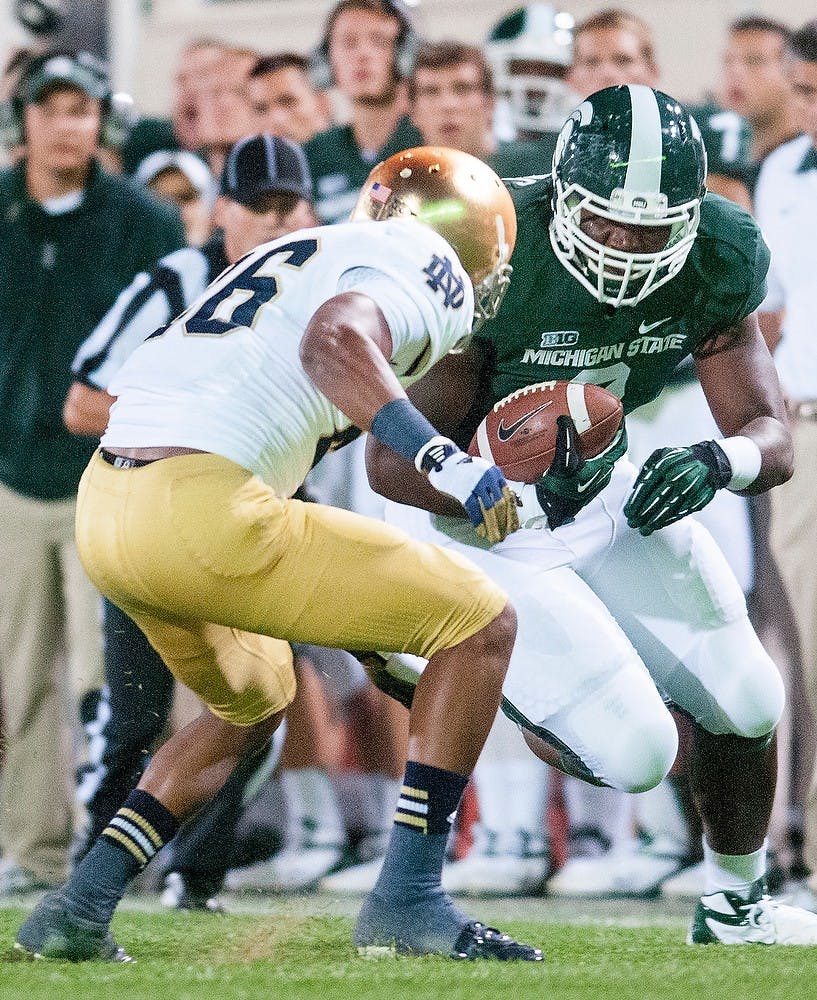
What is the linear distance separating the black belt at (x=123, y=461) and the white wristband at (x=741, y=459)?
119 centimetres

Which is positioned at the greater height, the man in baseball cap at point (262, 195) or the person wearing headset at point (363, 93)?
the person wearing headset at point (363, 93)

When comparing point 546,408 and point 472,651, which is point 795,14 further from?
point 472,651

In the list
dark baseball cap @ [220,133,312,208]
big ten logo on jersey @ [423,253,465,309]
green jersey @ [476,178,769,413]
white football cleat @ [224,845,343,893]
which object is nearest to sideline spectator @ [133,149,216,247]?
dark baseball cap @ [220,133,312,208]

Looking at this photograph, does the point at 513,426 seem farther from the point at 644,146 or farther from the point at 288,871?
the point at 288,871

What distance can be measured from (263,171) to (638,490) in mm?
1966

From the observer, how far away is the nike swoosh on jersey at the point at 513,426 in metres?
3.29

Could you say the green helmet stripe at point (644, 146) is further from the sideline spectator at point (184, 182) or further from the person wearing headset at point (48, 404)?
the sideline spectator at point (184, 182)

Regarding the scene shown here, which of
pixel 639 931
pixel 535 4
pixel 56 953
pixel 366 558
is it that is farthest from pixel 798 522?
pixel 56 953

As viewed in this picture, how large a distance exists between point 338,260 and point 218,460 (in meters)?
0.41

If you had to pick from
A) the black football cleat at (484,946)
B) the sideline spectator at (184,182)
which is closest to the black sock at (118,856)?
the black football cleat at (484,946)

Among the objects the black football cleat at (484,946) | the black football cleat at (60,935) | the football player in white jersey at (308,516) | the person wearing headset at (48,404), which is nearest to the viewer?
the football player in white jersey at (308,516)

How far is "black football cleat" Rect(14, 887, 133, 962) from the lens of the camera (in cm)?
296

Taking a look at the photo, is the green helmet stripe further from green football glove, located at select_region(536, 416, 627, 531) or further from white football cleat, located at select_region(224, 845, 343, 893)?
white football cleat, located at select_region(224, 845, 343, 893)

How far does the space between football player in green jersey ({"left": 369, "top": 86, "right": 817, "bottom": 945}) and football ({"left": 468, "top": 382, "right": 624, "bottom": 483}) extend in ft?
0.14
